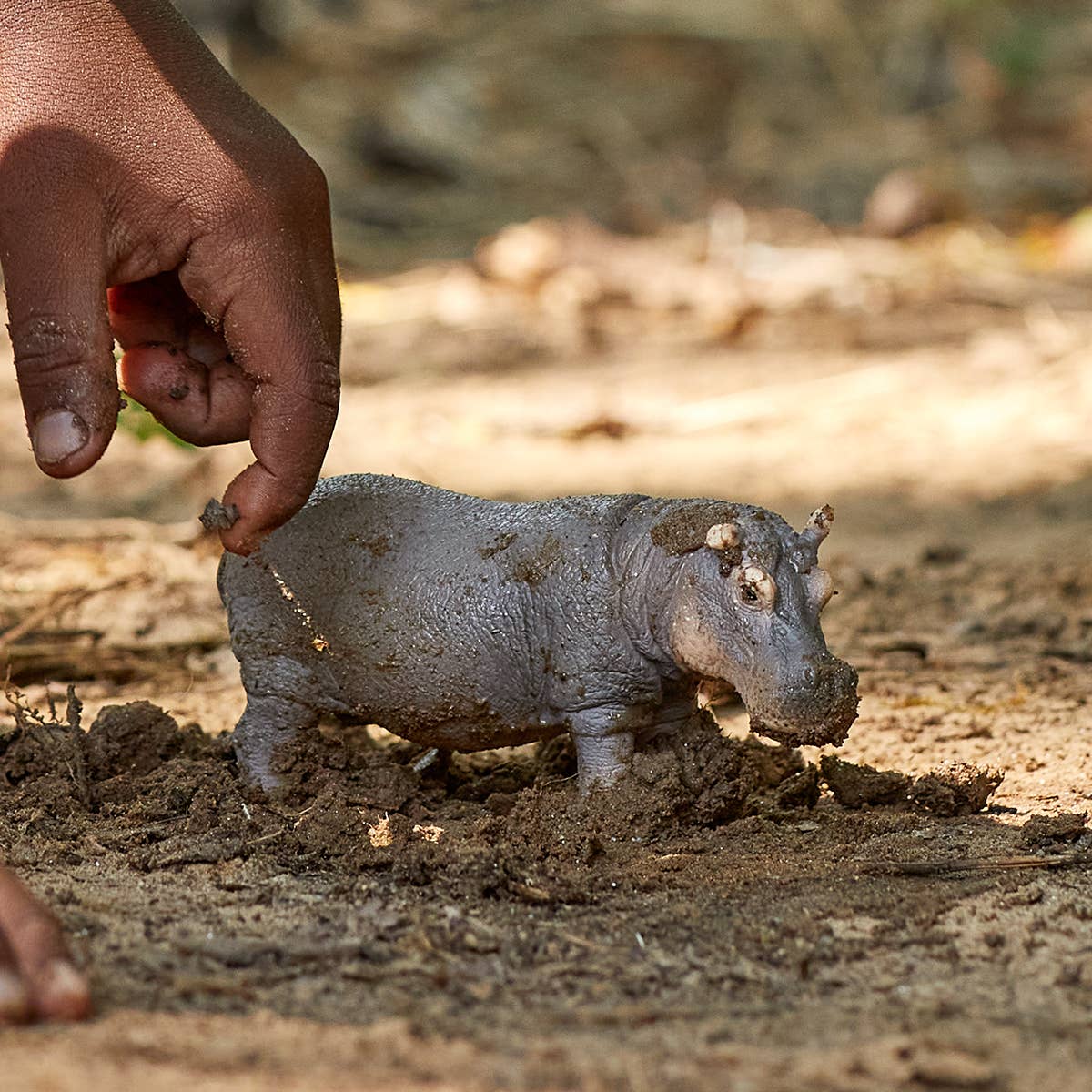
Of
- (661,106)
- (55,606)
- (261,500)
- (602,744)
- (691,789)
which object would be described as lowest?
(691,789)

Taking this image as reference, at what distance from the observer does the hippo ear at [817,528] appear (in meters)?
3.29

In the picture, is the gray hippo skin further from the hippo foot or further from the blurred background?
the blurred background

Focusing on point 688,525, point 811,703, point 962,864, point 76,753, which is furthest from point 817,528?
point 76,753

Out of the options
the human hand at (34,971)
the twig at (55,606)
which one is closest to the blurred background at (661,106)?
the twig at (55,606)

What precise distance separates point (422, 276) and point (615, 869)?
7.66 metres

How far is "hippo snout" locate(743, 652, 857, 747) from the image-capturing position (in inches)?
122

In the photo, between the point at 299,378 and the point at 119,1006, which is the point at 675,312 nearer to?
the point at 299,378

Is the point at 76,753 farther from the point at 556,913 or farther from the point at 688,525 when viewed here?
the point at 688,525

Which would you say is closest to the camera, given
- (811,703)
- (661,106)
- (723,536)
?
(811,703)

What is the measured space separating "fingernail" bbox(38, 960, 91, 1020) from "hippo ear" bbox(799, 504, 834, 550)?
5.49ft

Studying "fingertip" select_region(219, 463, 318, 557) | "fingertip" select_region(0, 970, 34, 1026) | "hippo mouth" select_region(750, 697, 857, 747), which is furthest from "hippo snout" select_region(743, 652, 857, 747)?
"fingertip" select_region(0, 970, 34, 1026)

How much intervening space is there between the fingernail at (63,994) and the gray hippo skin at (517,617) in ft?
4.18

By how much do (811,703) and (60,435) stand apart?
4.75ft

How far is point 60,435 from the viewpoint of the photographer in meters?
2.87
